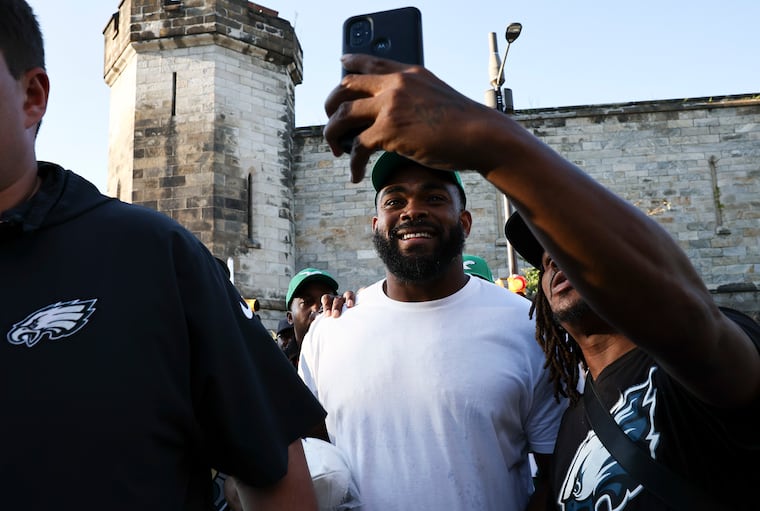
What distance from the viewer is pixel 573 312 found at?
2070 millimetres

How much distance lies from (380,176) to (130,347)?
5.22 ft

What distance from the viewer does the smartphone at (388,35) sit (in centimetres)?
113

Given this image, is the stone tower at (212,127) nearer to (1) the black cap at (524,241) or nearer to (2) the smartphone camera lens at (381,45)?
(1) the black cap at (524,241)

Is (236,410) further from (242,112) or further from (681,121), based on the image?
(681,121)

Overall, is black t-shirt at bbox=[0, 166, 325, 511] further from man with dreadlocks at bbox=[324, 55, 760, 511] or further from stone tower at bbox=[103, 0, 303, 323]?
stone tower at bbox=[103, 0, 303, 323]

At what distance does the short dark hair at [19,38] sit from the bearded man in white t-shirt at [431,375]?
1.36 m

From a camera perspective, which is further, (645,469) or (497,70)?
(497,70)

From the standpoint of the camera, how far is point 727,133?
14867 millimetres

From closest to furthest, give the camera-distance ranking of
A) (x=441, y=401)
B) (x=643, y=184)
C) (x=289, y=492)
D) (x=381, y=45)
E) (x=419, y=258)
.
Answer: (x=381, y=45) → (x=289, y=492) → (x=441, y=401) → (x=419, y=258) → (x=643, y=184)

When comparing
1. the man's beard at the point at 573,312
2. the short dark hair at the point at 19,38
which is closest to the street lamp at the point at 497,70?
the man's beard at the point at 573,312

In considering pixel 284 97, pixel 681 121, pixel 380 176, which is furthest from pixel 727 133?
pixel 380 176

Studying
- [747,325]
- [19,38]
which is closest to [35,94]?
[19,38]

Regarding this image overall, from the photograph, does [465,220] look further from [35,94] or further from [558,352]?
[35,94]

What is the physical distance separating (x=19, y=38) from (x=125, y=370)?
0.74 m
